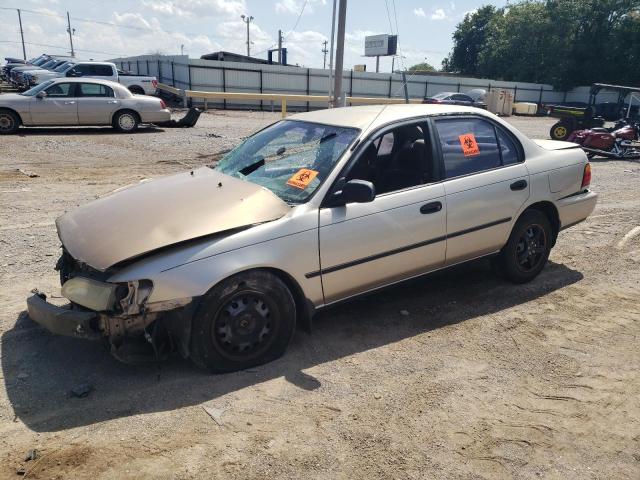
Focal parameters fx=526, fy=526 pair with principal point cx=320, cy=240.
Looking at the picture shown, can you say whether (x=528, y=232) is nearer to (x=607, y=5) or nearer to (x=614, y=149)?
(x=614, y=149)

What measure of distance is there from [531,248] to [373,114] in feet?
6.85

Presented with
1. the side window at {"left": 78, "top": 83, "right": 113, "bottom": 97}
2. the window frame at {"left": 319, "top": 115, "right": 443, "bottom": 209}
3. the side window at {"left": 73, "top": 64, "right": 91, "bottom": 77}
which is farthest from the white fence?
the window frame at {"left": 319, "top": 115, "right": 443, "bottom": 209}

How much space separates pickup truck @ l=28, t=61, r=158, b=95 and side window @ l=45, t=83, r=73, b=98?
6472 mm

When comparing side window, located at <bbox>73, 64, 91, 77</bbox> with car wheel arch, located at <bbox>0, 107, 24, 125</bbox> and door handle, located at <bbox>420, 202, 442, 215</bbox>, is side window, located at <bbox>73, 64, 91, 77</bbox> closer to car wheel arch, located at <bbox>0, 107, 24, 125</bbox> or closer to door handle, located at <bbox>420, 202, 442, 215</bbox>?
car wheel arch, located at <bbox>0, 107, 24, 125</bbox>

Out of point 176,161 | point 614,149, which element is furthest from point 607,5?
point 176,161

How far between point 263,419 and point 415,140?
266 cm

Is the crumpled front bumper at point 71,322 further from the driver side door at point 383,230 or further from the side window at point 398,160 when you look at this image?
the side window at point 398,160

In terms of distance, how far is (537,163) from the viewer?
4.95m

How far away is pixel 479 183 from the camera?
14.7 ft

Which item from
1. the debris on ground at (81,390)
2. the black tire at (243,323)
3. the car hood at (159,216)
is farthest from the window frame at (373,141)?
the debris on ground at (81,390)

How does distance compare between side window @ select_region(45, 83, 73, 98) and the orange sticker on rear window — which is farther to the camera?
side window @ select_region(45, 83, 73, 98)

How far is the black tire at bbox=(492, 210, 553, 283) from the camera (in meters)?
4.91

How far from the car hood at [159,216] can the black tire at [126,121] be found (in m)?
12.3

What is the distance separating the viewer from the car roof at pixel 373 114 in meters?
4.21
